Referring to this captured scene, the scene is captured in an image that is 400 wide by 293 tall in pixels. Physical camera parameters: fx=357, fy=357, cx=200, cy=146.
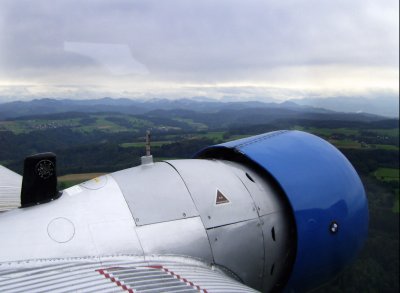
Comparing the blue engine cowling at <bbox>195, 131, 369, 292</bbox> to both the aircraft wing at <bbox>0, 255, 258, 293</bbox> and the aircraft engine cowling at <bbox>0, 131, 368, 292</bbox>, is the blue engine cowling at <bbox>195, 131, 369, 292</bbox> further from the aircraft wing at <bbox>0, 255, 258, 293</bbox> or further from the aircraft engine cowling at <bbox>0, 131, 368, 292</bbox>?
the aircraft wing at <bbox>0, 255, 258, 293</bbox>

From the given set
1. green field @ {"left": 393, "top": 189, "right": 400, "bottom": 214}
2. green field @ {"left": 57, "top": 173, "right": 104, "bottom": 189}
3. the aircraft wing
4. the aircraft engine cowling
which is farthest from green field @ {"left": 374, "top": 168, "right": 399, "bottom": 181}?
the aircraft wing

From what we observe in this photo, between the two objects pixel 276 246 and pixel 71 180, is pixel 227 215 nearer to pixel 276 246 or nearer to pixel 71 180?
pixel 276 246

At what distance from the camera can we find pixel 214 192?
9.74ft

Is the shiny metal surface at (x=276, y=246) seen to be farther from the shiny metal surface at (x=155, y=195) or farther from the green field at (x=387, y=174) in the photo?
the green field at (x=387, y=174)

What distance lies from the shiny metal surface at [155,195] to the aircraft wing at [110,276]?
33 cm

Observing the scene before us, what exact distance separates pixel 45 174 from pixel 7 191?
1490mm

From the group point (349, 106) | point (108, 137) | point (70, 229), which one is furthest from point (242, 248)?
point (349, 106)

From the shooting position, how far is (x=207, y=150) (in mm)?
3984

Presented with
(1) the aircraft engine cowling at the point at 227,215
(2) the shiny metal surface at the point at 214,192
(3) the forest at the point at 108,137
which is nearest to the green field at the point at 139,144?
(3) the forest at the point at 108,137

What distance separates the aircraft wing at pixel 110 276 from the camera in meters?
1.98

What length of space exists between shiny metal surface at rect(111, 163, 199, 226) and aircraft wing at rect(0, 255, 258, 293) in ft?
1.09

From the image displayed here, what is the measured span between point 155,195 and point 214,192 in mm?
497

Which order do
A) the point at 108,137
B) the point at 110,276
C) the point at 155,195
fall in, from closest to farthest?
the point at 110,276 < the point at 155,195 < the point at 108,137

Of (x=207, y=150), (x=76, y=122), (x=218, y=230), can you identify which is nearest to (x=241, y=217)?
(x=218, y=230)
